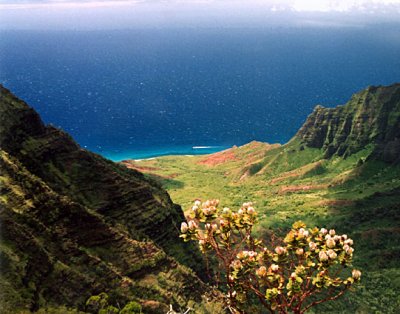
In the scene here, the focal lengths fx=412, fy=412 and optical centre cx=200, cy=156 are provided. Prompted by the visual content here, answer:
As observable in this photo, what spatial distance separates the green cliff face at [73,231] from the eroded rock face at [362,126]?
111862mm

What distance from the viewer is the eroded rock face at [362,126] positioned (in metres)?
151

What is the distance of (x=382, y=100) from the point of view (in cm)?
16425

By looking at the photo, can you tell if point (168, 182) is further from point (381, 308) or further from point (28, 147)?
point (28, 147)

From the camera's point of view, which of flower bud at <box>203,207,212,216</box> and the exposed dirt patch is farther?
the exposed dirt patch

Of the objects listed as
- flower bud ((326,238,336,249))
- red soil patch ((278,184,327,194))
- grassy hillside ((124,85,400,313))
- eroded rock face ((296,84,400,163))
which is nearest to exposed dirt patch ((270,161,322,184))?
grassy hillside ((124,85,400,313))

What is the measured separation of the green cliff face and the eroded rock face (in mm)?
111862

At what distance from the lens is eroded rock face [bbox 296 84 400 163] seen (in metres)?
151

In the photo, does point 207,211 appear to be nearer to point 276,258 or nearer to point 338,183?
point 276,258

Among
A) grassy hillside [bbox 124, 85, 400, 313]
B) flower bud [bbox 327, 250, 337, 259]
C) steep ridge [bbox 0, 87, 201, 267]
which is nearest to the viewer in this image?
flower bud [bbox 327, 250, 337, 259]

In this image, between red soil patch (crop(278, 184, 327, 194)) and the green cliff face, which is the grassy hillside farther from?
the green cliff face

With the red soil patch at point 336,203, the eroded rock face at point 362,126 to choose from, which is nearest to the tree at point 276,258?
the red soil patch at point 336,203

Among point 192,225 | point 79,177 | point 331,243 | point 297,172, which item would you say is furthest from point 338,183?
point 192,225

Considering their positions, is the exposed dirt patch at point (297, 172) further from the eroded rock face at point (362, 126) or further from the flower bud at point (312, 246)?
the flower bud at point (312, 246)

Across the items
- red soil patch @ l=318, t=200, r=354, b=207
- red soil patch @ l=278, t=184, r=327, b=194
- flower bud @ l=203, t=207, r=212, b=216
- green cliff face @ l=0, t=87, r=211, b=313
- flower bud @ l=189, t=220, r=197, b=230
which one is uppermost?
flower bud @ l=203, t=207, r=212, b=216
